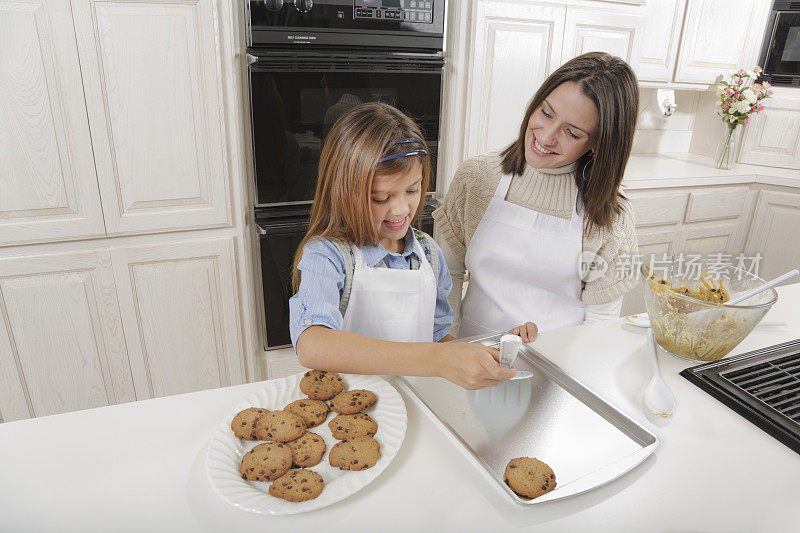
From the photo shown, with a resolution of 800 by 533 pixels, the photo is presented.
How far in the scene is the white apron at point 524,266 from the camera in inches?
50.8

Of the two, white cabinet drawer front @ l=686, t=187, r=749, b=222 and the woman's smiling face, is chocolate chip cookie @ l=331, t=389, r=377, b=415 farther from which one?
white cabinet drawer front @ l=686, t=187, r=749, b=222

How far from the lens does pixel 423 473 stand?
24.7 inches

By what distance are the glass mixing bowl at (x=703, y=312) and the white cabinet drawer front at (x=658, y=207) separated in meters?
1.44

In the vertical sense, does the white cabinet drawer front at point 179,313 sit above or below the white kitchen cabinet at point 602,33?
below

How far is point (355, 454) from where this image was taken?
2.01ft

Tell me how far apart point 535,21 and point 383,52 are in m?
0.65

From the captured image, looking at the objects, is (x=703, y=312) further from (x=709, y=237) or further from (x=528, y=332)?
(x=709, y=237)

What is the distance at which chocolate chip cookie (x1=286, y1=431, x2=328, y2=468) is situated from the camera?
610mm

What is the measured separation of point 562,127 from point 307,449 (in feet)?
2.99

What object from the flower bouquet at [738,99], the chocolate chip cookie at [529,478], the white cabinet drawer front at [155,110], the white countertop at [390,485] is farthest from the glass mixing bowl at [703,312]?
the flower bouquet at [738,99]

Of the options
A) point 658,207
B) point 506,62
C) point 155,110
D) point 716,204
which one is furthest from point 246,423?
point 716,204

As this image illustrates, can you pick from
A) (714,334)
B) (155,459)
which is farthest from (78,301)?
(714,334)

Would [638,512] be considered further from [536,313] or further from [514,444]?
[536,313]

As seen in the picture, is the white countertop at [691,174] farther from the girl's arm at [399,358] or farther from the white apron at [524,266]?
the girl's arm at [399,358]
